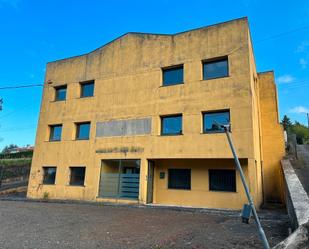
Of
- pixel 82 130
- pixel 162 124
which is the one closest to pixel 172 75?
pixel 162 124

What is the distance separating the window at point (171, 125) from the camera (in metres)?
15.2

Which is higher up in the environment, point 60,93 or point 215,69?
point 215,69

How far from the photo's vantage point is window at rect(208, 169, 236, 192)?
13930 mm

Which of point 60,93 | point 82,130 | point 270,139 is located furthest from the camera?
point 60,93

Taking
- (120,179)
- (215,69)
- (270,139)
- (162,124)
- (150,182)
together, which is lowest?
(150,182)

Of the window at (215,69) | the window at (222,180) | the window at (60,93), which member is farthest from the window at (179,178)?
the window at (60,93)

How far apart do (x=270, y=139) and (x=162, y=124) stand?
7857 mm

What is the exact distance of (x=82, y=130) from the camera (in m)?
→ 18.5

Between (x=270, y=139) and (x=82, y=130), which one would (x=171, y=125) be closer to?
(x=82, y=130)

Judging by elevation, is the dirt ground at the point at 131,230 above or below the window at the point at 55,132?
below

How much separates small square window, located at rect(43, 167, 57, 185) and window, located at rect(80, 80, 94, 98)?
5.96 m

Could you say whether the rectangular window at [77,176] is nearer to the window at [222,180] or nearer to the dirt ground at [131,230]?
the dirt ground at [131,230]

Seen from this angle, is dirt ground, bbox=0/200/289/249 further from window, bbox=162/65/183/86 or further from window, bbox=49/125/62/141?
window, bbox=49/125/62/141

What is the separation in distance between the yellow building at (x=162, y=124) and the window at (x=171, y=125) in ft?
0.21
